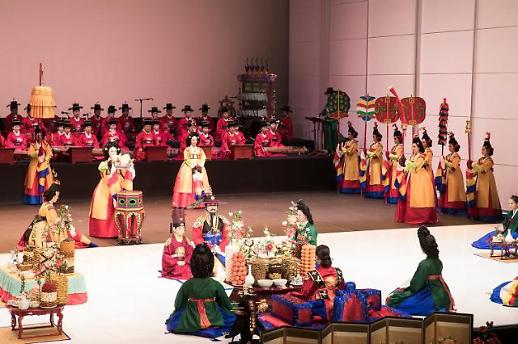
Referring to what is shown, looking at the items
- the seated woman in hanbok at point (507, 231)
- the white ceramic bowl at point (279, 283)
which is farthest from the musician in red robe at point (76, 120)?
the white ceramic bowl at point (279, 283)

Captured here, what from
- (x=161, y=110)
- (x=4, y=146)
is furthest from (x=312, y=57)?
(x=4, y=146)

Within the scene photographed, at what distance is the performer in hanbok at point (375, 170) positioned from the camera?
51.9 feet

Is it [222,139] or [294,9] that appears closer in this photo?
[222,139]

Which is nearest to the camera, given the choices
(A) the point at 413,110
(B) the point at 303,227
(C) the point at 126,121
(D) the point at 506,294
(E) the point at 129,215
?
(D) the point at 506,294

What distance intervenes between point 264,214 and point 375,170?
2.61 metres

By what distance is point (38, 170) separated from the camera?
14383 mm

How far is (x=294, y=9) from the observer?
20203mm

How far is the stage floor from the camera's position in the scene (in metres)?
12.6

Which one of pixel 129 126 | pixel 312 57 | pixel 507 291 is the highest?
pixel 312 57

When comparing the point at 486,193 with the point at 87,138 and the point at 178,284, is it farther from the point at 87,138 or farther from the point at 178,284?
the point at 87,138

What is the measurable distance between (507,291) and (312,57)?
11.2 m

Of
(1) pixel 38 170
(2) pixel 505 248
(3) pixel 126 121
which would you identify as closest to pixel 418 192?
(2) pixel 505 248

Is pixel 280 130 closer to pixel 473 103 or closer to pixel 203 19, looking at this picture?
pixel 203 19

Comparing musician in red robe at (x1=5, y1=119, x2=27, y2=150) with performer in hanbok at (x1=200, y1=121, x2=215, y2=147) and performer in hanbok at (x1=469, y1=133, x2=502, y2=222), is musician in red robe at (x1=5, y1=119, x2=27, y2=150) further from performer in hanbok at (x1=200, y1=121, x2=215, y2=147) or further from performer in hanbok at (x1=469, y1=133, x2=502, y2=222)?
performer in hanbok at (x1=469, y1=133, x2=502, y2=222)
